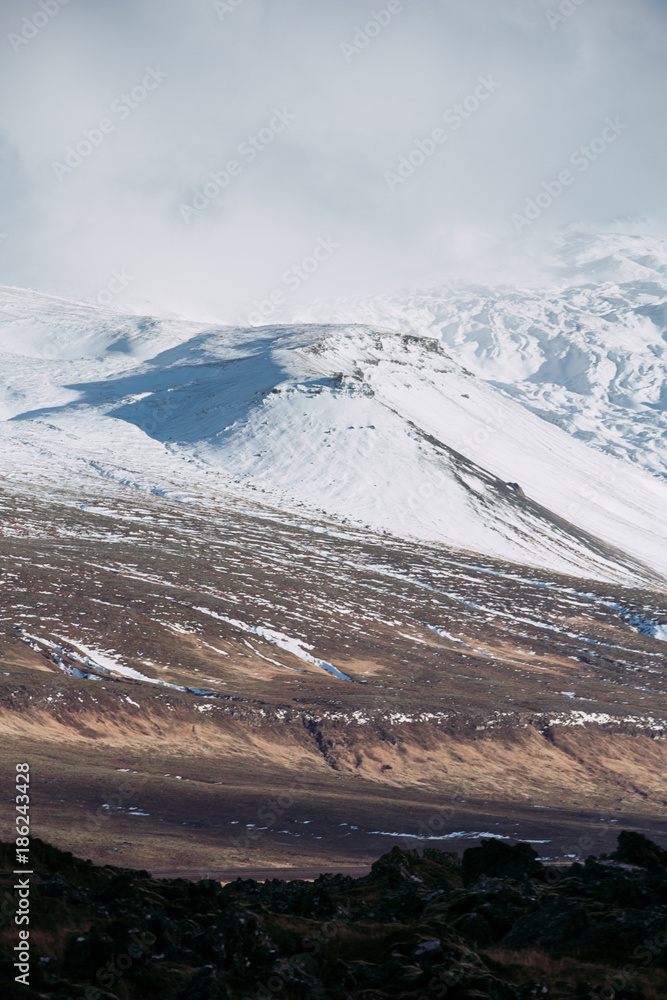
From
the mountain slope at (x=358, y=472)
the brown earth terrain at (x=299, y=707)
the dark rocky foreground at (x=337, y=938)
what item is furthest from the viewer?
the mountain slope at (x=358, y=472)

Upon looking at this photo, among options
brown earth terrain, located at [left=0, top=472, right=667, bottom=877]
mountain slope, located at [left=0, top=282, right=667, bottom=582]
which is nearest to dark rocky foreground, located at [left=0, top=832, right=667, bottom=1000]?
brown earth terrain, located at [left=0, top=472, right=667, bottom=877]

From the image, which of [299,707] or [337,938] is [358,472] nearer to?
[299,707]

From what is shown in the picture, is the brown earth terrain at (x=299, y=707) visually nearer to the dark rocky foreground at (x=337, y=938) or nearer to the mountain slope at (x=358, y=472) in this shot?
the dark rocky foreground at (x=337, y=938)

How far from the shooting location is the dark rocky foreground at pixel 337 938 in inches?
609

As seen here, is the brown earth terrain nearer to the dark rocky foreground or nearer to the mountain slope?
the dark rocky foreground

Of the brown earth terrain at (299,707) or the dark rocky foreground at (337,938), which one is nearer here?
the dark rocky foreground at (337,938)

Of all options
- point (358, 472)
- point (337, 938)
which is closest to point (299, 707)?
point (337, 938)

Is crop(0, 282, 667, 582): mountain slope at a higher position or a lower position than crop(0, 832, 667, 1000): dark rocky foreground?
higher

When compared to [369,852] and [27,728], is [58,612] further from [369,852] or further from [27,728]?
[369,852]

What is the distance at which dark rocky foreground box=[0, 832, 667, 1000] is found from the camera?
15477mm

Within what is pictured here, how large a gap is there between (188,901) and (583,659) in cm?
7397

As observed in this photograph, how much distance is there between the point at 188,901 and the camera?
20594mm

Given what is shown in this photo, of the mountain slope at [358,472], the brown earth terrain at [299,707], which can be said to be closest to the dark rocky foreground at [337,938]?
the brown earth terrain at [299,707]

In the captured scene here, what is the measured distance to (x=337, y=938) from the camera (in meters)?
19.2
